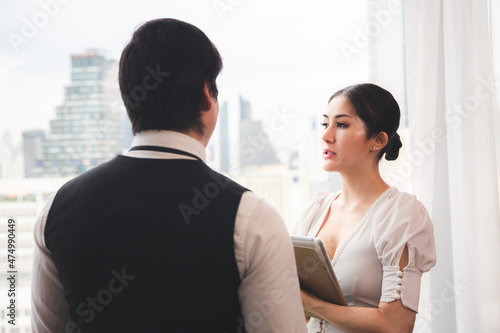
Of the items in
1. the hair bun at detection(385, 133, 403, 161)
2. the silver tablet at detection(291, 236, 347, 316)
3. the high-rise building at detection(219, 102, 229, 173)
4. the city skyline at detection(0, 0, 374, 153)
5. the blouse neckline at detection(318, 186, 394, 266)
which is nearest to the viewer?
the silver tablet at detection(291, 236, 347, 316)

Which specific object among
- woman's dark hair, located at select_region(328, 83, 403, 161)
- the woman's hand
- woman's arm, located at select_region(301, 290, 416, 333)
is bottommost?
woman's arm, located at select_region(301, 290, 416, 333)

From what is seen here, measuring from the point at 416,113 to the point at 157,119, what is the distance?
1.49 m

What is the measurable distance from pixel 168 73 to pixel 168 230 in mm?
268

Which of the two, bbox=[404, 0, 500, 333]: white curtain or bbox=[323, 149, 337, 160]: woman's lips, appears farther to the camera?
bbox=[404, 0, 500, 333]: white curtain

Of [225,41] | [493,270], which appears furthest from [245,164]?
[493,270]

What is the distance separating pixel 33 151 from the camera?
198cm

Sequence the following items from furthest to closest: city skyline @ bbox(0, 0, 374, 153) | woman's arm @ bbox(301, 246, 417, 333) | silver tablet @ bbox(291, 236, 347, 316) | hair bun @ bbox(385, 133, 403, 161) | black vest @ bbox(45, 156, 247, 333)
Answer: city skyline @ bbox(0, 0, 374, 153), hair bun @ bbox(385, 133, 403, 161), woman's arm @ bbox(301, 246, 417, 333), silver tablet @ bbox(291, 236, 347, 316), black vest @ bbox(45, 156, 247, 333)

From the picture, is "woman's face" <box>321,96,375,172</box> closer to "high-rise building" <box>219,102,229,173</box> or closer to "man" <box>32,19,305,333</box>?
"high-rise building" <box>219,102,229,173</box>

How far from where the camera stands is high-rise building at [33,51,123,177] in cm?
200

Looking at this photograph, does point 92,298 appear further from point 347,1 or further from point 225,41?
point 347,1

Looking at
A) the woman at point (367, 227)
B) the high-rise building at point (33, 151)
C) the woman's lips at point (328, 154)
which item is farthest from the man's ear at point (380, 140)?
the high-rise building at point (33, 151)

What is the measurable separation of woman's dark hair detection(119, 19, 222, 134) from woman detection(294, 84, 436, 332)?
2.58 ft

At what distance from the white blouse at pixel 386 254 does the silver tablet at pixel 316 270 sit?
10 centimetres

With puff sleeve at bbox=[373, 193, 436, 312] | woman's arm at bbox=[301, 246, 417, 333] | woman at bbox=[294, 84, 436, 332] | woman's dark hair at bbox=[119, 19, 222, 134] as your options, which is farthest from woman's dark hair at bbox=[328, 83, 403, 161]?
woman's dark hair at bbox=[119, 19, 222, 134]
